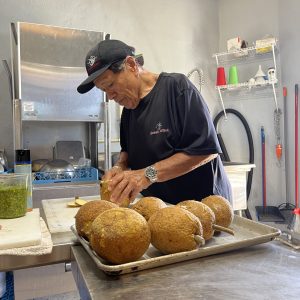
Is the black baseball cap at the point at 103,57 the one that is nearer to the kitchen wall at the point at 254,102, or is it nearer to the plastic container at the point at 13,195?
the plastic container at the point at 13,195

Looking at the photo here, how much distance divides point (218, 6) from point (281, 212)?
211 centimetres

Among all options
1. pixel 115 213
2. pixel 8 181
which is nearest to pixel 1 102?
pixel 8 181

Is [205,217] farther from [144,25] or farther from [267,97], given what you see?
[144,25]

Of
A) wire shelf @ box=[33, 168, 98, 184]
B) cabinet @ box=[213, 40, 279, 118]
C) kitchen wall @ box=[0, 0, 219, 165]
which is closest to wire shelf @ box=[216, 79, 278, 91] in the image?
cabinet @ box=[213, 40, 279, 118]

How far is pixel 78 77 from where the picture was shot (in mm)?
2170

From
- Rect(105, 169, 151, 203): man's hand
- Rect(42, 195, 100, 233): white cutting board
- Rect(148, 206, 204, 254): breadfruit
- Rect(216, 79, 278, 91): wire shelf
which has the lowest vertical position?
Rect(42, 195, 100, 233): white cutting board

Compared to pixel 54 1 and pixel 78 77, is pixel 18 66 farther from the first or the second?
pixel 54 1

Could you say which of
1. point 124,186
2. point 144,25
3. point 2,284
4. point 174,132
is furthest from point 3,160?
point 144,25

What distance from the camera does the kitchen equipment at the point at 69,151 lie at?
243 cm

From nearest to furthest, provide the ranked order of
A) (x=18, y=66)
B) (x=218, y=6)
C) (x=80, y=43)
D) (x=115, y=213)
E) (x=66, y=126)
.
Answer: (x=115, y=213) < (x=18, y=66) < (x=80, y=43) < (x=66, y=126) < (x=218, y=6)

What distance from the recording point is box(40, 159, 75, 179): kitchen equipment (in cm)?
204

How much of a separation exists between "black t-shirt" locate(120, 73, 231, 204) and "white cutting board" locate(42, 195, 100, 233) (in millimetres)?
394

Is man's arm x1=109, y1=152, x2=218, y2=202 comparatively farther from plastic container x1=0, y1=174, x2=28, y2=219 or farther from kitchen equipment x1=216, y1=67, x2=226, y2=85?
kitchen equipment x1=216, y1=67, x2=226, y2=85

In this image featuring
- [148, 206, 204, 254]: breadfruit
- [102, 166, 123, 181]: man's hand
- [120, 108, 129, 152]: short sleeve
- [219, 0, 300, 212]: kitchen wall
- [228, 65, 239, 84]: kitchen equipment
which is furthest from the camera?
[228, 65, 239, 84]: kitchen equipment
